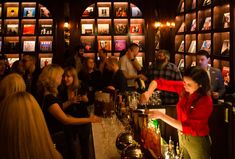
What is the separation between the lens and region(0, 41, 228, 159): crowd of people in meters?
1.97

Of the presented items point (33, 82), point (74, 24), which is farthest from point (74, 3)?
point (33, 82)

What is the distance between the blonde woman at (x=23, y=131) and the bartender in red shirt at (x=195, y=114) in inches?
33.8

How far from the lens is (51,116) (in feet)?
10.1

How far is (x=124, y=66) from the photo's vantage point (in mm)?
6066

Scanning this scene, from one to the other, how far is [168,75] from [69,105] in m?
1.92

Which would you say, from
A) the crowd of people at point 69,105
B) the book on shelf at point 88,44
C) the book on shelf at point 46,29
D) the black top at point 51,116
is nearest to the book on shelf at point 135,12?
the book on shelf at point 88,44

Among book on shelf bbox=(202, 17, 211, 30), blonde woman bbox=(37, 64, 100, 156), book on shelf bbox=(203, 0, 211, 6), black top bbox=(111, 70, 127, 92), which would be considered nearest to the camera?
blonde woman bbox=(37, 64, 100, 156)

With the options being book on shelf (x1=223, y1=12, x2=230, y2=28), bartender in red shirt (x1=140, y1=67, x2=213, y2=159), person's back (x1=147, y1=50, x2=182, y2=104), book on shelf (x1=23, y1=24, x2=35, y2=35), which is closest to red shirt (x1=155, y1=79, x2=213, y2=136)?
bartender in red shirt (x1=140, y1=67, x2=213, y2=159)

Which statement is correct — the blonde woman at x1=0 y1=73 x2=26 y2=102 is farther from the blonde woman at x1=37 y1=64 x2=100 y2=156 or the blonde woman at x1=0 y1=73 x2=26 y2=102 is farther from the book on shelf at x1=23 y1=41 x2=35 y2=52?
the book on shelf at x1=23 y1=41 x2=35 y2=52

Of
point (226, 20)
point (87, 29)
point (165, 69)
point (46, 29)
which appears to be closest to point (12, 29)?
point (46, 29)

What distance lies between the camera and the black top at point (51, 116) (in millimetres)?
3037

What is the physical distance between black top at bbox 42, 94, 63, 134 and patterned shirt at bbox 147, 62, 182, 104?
6.78 ft

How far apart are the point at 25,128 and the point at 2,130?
0.40ft

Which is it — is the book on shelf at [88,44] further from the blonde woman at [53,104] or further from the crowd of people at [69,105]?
the blonde woman at [53,104]
